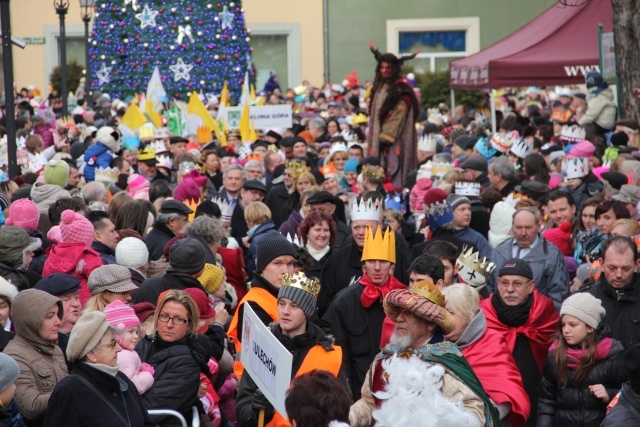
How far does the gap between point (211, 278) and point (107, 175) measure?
576 cm

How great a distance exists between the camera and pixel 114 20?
2862cm

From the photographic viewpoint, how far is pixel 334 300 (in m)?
7.77

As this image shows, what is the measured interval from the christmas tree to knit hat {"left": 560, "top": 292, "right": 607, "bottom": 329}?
72.1ft

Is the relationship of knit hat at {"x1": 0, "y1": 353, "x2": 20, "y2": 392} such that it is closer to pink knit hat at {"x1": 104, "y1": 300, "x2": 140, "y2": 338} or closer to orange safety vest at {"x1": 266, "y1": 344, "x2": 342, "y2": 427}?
pink knit hat at {"x1": 104, "y1": 300, "x2": 140, "y2": 338}

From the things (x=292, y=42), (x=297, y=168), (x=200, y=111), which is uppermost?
(x=292, y=42)

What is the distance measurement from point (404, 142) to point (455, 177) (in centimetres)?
382

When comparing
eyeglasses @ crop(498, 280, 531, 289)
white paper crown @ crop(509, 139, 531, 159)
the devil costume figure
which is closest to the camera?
eyeglasses @ crop(498, 280, 531, 289)

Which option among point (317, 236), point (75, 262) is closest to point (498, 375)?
point (75, 262)

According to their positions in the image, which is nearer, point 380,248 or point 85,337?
point 85,337

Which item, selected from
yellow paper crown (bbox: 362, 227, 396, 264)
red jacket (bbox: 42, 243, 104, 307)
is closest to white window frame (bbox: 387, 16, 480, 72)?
red jacket (bbox: 42, 243, 104, 307)

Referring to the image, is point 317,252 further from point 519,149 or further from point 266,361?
point 519,149

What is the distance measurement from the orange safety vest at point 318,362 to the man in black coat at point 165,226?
3.74 metres

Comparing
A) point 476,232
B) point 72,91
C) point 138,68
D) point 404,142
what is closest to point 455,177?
point 476,232

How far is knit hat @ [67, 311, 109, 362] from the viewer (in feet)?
18.2
